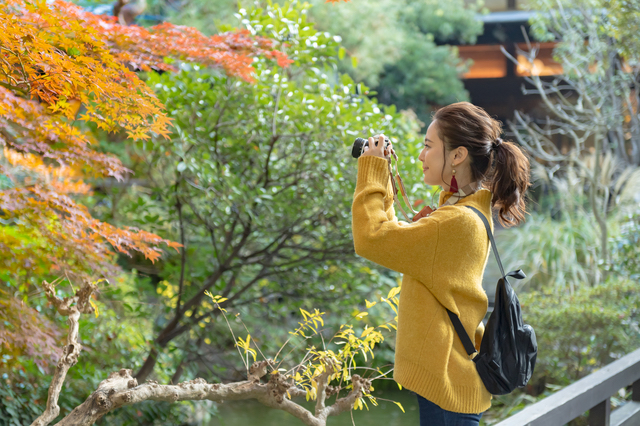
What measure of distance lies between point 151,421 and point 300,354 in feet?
3.91

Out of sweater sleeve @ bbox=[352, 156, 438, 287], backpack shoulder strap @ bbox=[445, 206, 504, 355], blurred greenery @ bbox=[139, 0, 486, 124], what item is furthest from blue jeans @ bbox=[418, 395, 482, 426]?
blurred greenery @ bbox=[139, 0, 486, 124]

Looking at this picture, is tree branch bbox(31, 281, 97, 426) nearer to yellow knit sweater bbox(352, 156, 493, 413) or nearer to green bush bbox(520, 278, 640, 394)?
yellow knit sweater bbox(352, 156, 493, 413)

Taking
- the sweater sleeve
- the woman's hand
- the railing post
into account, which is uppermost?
the woman's hand

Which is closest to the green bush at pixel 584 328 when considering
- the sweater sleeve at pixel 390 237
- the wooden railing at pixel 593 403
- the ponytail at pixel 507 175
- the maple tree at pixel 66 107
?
the wooden railing at pixel 593 403

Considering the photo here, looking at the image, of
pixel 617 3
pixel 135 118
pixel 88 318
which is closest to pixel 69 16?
pixel 135 118

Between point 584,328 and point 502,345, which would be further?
point 584,328

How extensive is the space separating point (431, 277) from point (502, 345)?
224 mm

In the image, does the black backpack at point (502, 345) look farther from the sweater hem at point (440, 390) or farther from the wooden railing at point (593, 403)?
the wooden railing at point (593, 403)

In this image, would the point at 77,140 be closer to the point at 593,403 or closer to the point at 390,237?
the point at 390,237

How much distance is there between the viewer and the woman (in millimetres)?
1045

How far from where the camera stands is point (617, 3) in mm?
4250

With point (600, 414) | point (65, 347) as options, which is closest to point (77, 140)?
point (65, 347)

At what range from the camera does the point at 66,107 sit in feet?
6.03

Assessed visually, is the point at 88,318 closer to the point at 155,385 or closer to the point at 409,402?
the point at 155,385
